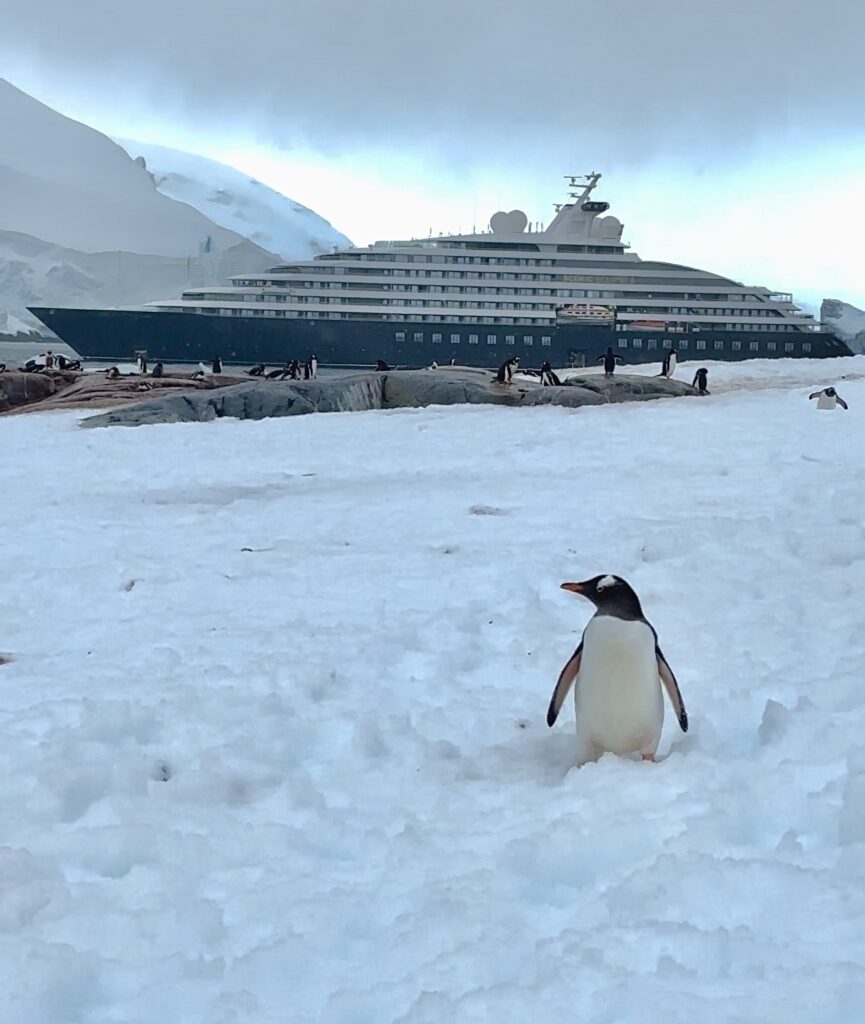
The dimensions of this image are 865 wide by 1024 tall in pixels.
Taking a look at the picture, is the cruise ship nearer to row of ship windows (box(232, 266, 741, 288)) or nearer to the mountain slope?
row of ship windows (box(232, 266, 741, 288))

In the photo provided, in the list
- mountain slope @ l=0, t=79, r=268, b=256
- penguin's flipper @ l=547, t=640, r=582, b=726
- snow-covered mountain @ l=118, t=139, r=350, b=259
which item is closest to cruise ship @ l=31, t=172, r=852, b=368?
penguin's flipper @ l=547, t=640, r=582, b=726

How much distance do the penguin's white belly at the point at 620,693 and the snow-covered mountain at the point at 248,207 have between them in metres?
116

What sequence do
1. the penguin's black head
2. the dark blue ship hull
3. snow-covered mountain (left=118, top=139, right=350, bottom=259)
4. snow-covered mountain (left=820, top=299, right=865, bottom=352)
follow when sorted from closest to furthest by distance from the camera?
the penguin's black head, the dark blue ship hull, snow-covered mountain (left=820, top=299, right=865, bottom=352), snow-covered mountain (left=118, top=139, right=350, bottom=259)

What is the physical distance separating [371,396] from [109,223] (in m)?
98.2

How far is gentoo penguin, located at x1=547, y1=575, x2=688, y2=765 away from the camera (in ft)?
9.07

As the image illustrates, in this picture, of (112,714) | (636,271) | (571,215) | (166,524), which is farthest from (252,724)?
(571,215)

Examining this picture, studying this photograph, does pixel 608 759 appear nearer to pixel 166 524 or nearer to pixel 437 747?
pixel 437 747

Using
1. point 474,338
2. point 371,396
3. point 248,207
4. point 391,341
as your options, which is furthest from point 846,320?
point 248,207

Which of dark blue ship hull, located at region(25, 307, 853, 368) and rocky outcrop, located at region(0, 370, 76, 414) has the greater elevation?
dark blue ship hull, located at region(25, 307, 853, 368)

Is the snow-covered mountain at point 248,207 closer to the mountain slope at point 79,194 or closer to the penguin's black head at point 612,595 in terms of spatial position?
the mountain slope at point 79,194

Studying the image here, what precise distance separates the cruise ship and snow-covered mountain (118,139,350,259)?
68.3m

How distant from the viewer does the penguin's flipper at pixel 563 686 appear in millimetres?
2971

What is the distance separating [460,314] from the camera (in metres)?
47.9

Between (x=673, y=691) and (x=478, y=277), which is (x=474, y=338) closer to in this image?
(x=478, y=277)
